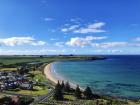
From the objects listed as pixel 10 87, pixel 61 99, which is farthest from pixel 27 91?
pixel 61 99

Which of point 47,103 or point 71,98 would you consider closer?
point 47,103

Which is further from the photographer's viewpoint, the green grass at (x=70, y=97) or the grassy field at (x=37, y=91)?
the grassy field at (x=37, y=91)

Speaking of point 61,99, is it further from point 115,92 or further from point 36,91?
point 115,92

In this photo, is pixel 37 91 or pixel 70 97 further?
pixel 37 91

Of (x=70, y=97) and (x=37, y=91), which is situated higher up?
(x=37, y=91)

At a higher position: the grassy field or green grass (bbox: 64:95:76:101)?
the grassy field

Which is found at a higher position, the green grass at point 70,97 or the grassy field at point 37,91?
the grassy field at point 37,91

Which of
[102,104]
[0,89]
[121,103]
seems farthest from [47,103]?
[0,89]

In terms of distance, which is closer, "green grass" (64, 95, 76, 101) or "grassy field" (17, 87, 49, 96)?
"green grass" (64, 95, 76, 101)

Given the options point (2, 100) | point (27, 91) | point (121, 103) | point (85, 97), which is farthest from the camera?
point (27, 91)

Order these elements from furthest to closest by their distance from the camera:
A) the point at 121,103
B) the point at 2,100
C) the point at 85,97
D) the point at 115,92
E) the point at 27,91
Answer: the point at 115,92 < the point at 27,91 < the point at 85,97 < the point at 121,103 < the point at 2,100

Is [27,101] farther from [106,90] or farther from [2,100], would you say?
[106,90]
